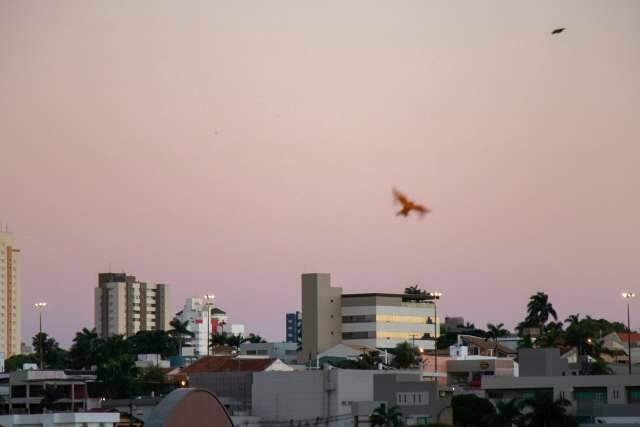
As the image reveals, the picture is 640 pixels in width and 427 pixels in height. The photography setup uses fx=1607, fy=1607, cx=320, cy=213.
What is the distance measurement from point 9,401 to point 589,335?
75302mm

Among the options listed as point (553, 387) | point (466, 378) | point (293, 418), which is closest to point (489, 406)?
point (553, 387)

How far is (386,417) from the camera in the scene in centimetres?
12181

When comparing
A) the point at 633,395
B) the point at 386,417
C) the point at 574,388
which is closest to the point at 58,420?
the point at 386,417

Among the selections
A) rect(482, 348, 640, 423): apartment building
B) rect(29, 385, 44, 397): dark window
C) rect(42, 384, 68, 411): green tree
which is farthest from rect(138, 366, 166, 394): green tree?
rect(482, 348, 640, 423): apartment building

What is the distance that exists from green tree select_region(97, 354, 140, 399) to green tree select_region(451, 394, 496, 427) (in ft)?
192

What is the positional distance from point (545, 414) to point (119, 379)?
248 feet

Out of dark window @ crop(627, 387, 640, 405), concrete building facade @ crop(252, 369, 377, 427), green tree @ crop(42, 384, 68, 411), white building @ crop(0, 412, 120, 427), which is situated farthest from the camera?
green tree @ crop(42, 384, 68, 411)

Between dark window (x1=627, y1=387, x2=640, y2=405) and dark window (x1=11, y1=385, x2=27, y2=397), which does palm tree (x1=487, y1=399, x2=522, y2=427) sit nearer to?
dark window (x1=627, y1=387, x2=640, y2=405)

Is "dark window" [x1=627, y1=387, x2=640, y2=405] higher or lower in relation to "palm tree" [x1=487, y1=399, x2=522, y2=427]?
higher

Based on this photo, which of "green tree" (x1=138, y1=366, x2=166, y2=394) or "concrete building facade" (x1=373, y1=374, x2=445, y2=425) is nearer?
"concrete building facade" (x1=373, y1=374, x2=445, y2=425)

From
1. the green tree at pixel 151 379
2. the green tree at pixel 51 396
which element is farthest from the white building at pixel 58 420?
the green tree at pixel 151 379

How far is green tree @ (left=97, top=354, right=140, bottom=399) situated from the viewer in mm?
177625

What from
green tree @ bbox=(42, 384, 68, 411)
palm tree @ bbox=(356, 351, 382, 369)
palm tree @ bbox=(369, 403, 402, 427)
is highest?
palm tree @ bbox=(356, 351, 382, 369)

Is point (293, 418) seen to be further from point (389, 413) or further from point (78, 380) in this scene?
point (78, 380)
